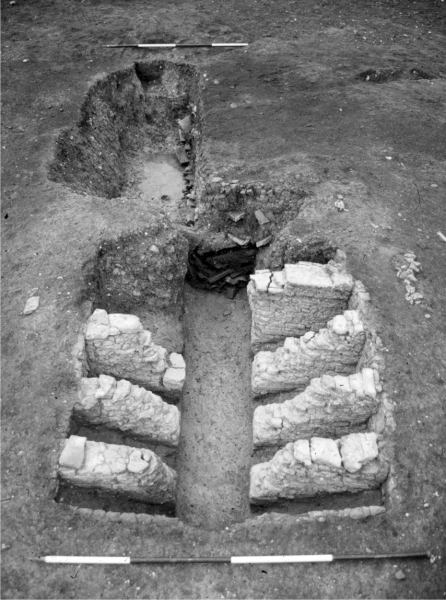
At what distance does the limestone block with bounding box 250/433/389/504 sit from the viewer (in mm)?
6859

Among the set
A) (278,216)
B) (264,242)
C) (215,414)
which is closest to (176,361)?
(215,414)

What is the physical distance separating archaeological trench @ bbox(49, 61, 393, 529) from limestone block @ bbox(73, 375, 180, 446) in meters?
0.02

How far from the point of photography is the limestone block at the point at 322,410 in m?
7.53

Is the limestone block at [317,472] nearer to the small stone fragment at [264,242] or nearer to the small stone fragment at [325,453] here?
the small stone fragment at [325,453]

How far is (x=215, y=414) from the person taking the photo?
920 cm

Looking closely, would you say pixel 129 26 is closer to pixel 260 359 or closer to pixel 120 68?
pixel 120 68

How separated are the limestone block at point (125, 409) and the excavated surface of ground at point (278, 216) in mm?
275

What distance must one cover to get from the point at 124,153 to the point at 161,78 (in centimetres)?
284

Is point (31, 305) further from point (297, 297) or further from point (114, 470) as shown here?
point (297, 297)

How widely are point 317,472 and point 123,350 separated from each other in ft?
11.7

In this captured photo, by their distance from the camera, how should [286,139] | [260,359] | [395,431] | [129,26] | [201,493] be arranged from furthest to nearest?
1. [129,26]
2. [286,139]
3. [260,359]
4. [201,493]
5. [395,431]

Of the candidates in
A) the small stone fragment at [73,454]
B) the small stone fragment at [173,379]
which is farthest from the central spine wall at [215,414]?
the small stone fragment at [73,454]

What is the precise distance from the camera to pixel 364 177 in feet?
36.4

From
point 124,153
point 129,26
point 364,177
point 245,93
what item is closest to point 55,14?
point 129,26
